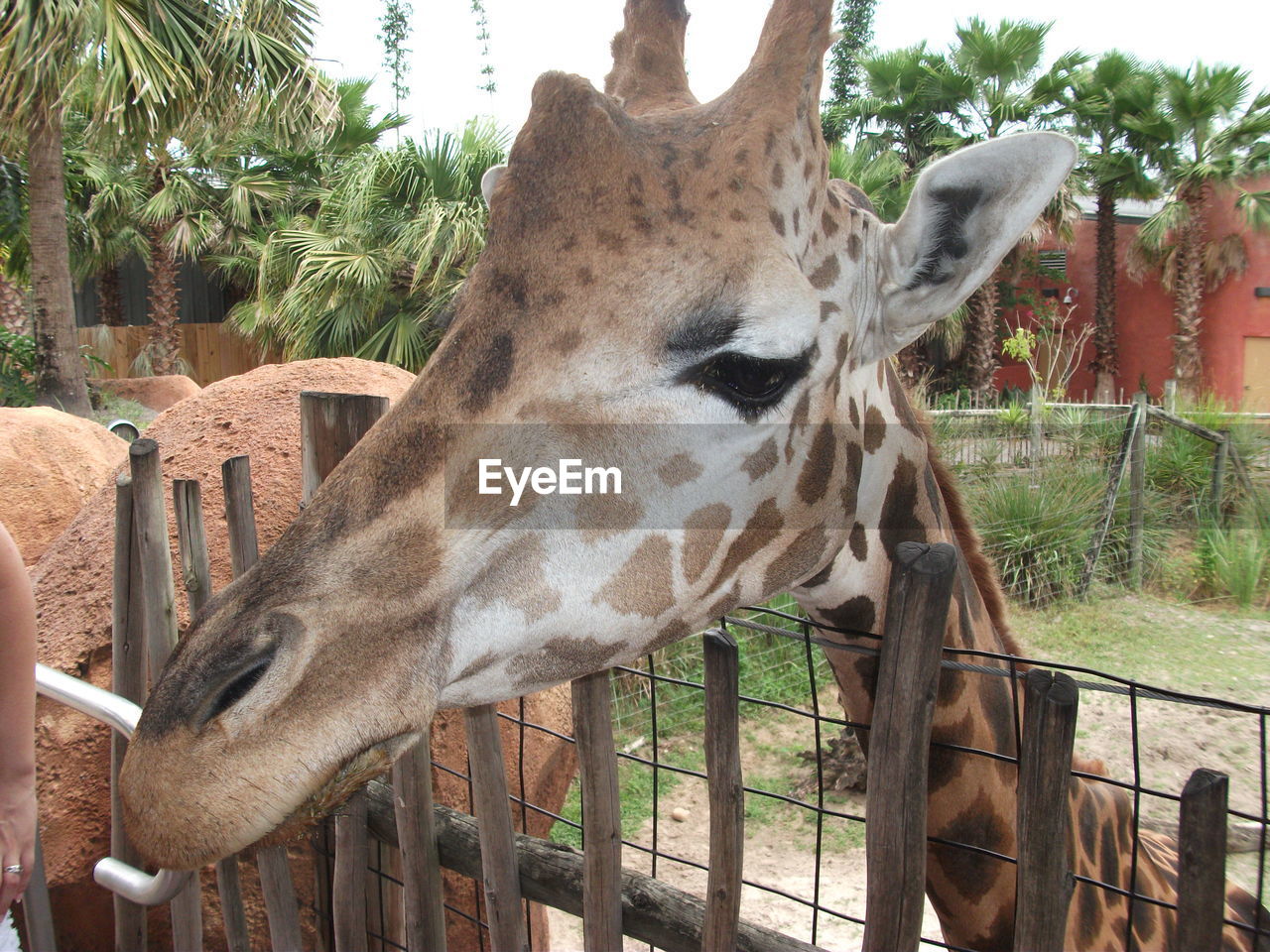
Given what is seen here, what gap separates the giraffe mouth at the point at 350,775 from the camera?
1229mm

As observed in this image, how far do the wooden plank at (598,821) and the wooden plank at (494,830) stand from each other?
24cm

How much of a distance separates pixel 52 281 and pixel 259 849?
10668 millimetres

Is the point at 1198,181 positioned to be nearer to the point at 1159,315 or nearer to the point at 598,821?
the point at 1159,315

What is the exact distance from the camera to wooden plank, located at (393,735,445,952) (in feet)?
7.70

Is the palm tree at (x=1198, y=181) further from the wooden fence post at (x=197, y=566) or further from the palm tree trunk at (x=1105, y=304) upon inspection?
the wooden fence post at (x=197, y=566)

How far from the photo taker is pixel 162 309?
19.1 meters

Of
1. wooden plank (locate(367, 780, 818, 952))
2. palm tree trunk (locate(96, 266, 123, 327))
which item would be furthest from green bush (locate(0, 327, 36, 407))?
wooden plank (locate(367, 780, 818, 952))

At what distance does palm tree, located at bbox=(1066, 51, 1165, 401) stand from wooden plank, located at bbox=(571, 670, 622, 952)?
56.2 ft

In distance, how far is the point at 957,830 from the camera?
5.93 feet

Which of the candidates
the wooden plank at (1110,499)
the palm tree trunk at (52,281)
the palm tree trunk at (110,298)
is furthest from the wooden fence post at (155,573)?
the palm tree trunk at (110,298)

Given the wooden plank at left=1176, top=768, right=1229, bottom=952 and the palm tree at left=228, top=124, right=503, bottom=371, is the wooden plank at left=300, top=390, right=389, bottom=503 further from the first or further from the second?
the palm tree at left=228, top=124, right=503, bottom=371

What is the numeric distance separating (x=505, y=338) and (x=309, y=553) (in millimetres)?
441

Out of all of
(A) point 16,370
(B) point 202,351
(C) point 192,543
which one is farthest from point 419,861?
(B) point 202,351

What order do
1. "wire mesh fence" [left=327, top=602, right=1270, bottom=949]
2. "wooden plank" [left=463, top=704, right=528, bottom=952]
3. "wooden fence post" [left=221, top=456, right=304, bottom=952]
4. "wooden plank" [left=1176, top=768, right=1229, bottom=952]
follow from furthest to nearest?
1. "wire mesh fence" [left=327, top=602, right=1270, bottom=949]
2. "wooden fence post" [left=221, top=456, right=304, bottom=952]
3. "wooden plank" [left=463, top=704, right=528, bottom=952]
4. "wooden plank" [left=1176, top=768, right=1229, bottom=952]
